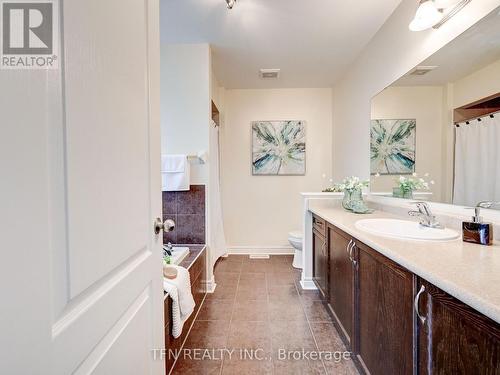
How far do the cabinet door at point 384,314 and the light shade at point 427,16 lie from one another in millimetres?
1430

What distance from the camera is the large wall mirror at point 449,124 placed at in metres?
1.25

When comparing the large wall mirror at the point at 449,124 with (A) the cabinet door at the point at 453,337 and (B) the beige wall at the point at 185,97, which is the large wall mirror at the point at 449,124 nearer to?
(A) the cabinet door at the point at 453,337

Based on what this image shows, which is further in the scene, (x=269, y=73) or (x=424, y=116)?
(x=269, y=73)

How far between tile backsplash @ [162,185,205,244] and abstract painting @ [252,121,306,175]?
1.40 m

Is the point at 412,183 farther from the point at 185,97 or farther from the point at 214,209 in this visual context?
the point at 185,97

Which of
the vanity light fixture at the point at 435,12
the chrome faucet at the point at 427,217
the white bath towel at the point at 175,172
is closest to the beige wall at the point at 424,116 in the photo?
the chrome faucet at the point at 427,217

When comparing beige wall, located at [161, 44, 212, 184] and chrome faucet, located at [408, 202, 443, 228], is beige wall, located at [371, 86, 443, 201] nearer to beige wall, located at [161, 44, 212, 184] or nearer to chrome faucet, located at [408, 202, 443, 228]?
chrome faucet, located at [408, 202, 443, 228]

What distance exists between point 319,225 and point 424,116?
1.14 meters

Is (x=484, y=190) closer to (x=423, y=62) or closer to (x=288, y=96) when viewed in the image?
(x=423, y=62)

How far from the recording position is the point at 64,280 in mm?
473

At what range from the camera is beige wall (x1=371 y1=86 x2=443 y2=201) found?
1625mm

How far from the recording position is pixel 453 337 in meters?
0.73

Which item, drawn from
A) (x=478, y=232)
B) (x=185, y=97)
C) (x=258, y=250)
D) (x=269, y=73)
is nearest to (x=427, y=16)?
(x=478, y=232)

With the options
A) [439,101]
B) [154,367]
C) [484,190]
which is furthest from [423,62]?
[154,367]
